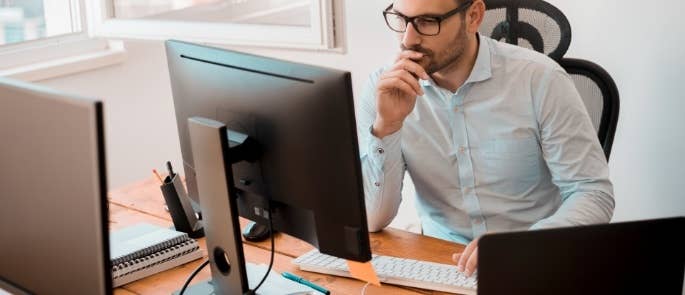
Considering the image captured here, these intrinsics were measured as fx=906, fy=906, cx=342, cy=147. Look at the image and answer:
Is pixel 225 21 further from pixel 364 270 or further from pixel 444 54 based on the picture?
pixel 364 270

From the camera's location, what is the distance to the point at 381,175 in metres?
1.99

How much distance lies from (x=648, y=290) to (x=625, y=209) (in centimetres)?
148

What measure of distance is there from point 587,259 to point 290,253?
2.68ft

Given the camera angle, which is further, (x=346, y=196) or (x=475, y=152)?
(x=475, y=152)

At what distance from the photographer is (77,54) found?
11.0ft

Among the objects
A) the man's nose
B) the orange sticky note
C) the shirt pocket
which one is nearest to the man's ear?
the man's nose

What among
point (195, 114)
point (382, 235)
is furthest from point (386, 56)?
point (195, 114)

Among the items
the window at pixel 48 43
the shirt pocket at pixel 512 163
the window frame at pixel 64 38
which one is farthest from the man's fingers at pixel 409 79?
the window frame at pixel 64 38

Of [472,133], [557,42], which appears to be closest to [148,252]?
[472,133]

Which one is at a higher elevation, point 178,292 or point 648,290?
point 648,290

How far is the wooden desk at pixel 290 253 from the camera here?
5.60ft

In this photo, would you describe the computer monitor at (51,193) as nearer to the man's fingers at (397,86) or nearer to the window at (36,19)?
the man's fingers at (397,86)

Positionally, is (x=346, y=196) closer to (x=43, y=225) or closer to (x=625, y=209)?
(x=43, y=225)

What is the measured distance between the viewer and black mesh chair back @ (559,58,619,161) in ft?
6.56
